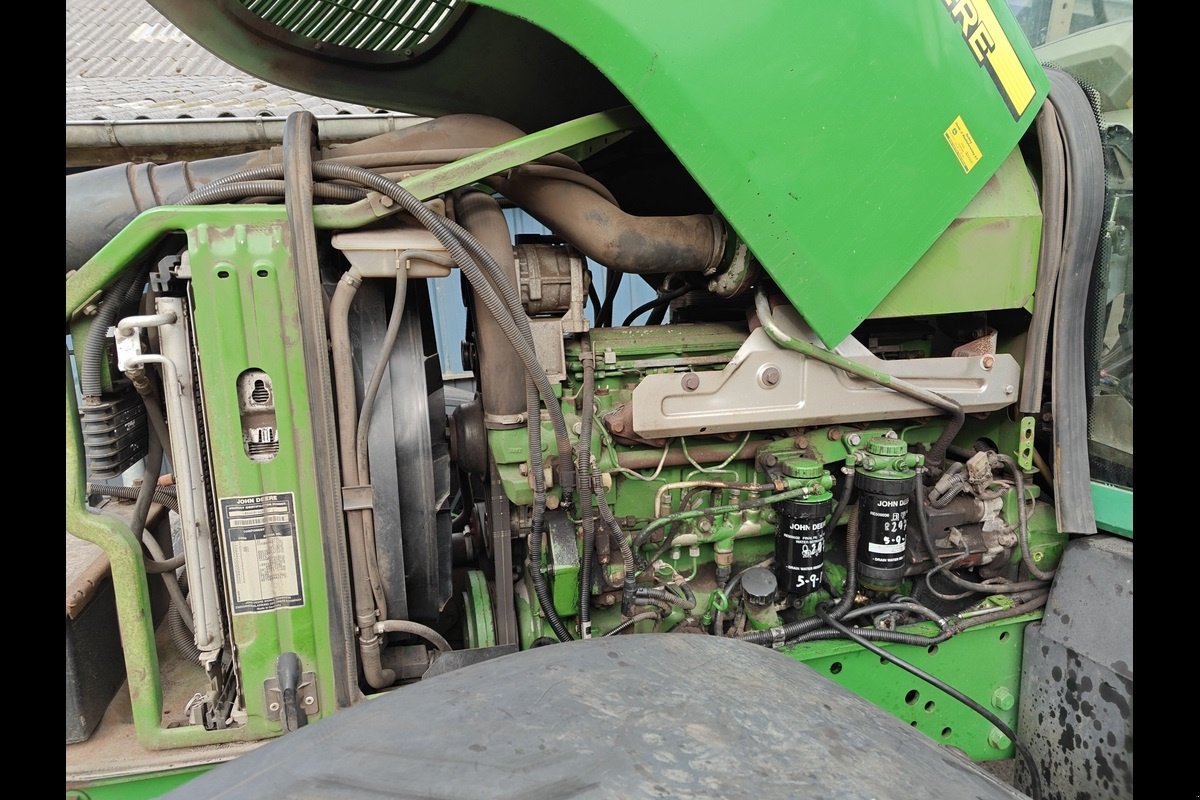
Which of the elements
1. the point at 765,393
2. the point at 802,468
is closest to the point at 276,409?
the point at 765,393

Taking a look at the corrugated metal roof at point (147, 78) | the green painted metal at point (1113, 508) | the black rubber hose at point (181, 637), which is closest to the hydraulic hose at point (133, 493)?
the black rubber hose at point (181, 637)

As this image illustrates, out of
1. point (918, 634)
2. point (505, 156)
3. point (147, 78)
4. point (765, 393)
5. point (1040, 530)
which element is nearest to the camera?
point (505, 156)

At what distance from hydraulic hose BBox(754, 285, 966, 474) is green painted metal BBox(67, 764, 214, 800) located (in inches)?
62.4

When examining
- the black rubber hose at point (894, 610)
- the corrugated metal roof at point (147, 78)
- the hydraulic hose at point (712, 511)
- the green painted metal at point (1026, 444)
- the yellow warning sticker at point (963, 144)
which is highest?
the corrugated metal roof at point (147, 78)

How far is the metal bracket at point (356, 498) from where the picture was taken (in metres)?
1.48

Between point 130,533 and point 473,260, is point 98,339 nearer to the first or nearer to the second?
point 130,533

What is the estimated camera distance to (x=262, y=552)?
1.46m

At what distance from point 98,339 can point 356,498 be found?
2.01ft

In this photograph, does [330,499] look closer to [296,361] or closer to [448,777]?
[296,361]

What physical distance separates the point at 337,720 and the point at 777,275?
48.2 inches

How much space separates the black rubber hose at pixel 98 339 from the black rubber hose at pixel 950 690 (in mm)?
1831

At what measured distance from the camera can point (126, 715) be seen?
1615 mm

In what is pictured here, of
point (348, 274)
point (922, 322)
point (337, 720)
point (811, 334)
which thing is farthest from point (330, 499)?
point (922, 322)

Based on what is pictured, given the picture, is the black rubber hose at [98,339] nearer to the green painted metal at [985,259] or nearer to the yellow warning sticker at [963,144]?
the green painted metal at [985,259]
